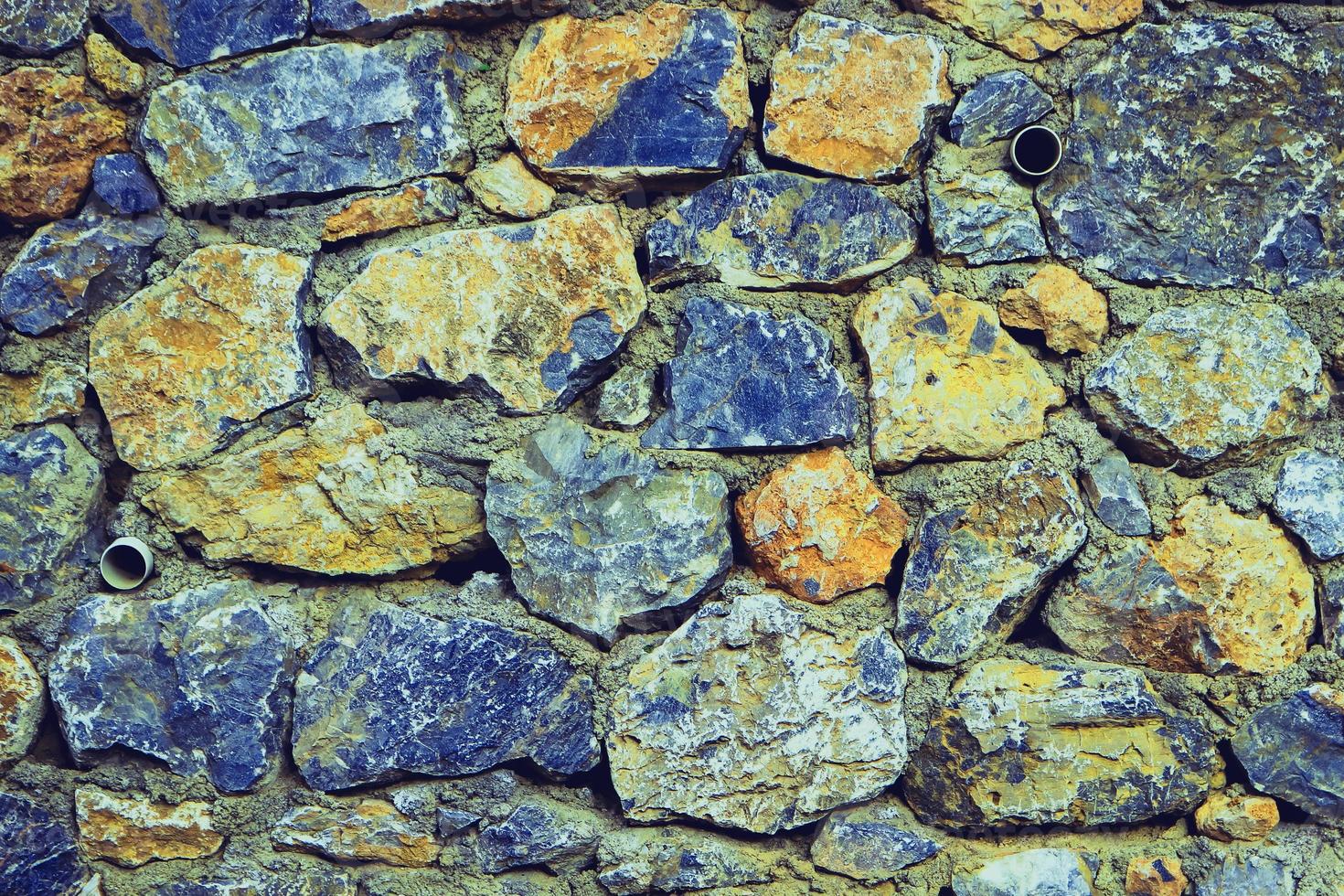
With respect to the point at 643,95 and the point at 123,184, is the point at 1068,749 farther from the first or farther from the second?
the point at 123,184

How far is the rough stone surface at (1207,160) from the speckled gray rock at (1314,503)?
31 cm

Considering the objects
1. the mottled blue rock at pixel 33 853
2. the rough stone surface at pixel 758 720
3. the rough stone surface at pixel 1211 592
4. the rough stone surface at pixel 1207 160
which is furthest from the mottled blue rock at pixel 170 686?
the rough stone surface at pixel 1207 160

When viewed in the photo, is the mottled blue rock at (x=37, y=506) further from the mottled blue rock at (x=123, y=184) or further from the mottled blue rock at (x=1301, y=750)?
the mottled blue rock at (x=1301, y=750)

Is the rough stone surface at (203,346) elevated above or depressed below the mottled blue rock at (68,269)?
below

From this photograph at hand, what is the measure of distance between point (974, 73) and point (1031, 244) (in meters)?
0.30

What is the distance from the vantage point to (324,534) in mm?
1869

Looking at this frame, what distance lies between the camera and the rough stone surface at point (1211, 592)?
5.96ft

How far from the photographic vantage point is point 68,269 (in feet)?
5.90

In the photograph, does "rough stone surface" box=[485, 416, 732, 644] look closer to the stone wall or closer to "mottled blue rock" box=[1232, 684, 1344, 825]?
the stone wall

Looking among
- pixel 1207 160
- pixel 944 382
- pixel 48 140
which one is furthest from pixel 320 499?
pixel 1207 160

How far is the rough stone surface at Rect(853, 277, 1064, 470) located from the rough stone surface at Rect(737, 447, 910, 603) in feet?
0.25

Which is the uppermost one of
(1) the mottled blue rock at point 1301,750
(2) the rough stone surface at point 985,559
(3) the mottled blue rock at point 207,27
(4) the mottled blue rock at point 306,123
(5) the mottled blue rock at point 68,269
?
(3) the mottled blue rock at point 207,27

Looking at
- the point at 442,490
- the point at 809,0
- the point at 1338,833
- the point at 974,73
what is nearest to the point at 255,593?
the point at 442,490

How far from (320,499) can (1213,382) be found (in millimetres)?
1483
